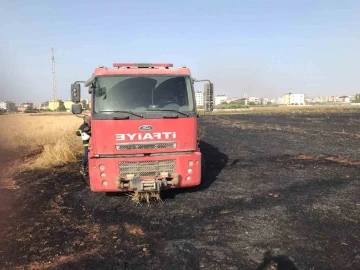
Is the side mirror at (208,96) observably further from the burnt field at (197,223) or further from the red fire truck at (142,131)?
the burnt field at (197,223)

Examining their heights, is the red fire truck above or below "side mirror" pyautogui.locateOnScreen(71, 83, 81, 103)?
below

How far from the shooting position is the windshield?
6422 millimetres

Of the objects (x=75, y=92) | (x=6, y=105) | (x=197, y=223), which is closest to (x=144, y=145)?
(x=197, y=223)

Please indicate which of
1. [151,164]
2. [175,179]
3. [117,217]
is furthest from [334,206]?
[117,217]

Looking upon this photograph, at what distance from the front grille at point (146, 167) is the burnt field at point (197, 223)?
733mm

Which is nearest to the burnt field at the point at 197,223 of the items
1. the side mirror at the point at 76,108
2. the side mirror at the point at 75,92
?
the side mirror at the point at 76,108

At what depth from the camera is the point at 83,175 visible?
334 inches

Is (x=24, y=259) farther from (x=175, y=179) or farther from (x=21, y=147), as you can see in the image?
(x=21, y=147)

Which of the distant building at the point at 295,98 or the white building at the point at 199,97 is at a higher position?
the distant building at the point at 295,98

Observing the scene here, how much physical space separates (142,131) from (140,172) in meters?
0.84

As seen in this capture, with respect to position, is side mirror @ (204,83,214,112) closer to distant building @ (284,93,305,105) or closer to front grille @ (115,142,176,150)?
front grille @ (115,142,176,150)

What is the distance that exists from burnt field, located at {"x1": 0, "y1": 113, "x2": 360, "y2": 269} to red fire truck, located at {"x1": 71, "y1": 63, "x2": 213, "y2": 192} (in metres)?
0.61

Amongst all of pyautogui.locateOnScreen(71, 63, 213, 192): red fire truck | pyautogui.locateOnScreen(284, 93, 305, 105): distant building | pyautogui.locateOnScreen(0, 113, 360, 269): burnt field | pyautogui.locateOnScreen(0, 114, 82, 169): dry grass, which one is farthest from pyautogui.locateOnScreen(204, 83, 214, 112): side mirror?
pyautogui.locateOnScreen(284, 93, 305, 105): distant building

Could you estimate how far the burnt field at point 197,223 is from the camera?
424cm
